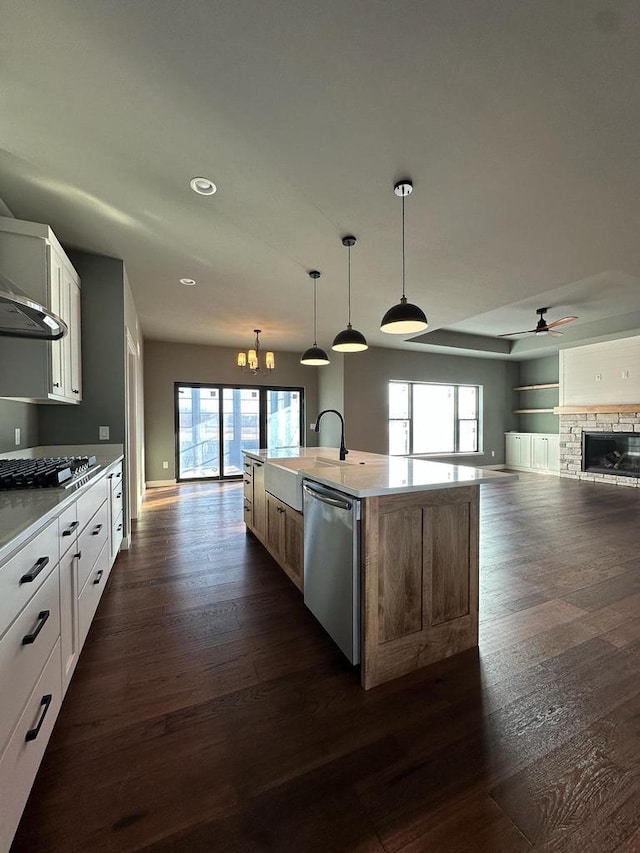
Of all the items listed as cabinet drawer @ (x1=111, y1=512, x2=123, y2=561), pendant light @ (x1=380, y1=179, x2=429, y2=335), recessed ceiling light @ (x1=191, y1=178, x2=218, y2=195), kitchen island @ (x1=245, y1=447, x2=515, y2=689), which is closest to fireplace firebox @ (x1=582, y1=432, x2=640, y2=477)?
pendant light @ (x1=380, y1=179, x2=429, y2=335)

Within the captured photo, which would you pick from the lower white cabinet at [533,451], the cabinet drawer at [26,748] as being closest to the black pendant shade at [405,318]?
the cabinet drawer at [26,748]

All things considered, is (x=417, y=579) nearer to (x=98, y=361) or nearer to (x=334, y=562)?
(x=334, y=562)

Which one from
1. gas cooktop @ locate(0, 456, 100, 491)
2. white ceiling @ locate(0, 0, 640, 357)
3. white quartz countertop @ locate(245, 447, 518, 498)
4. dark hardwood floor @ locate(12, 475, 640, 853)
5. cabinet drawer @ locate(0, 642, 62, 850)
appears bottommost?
dark hardwood floor @ locate(12, 475, 640, 853)

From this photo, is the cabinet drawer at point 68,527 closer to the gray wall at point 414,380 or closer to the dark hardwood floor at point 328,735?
the dark hardwood floor at point 328,735

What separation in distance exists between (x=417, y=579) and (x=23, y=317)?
2435 millimetres

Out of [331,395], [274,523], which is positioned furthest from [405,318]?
[331,395]

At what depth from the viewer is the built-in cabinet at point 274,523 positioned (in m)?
2.44

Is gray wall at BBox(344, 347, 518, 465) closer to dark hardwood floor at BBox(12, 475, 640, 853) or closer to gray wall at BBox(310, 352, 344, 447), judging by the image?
gray wall at BBox(310, 352, 344, 447)

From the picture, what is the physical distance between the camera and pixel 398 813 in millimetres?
1139

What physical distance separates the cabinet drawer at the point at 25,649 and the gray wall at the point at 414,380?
6084 millimetres

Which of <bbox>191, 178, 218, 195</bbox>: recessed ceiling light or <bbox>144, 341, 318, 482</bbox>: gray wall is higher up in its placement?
<bbox>191, 178, 218, 195</bbox>: recessed ceiling light

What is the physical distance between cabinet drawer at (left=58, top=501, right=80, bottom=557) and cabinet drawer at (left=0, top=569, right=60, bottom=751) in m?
0.17

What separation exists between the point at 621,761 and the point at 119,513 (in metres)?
3.45

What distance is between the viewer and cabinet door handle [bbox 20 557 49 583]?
110 cm
